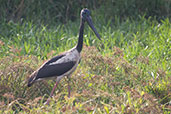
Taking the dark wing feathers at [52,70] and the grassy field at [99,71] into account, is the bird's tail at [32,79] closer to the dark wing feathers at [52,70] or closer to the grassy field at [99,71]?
the dark wing feathers at [52,70]

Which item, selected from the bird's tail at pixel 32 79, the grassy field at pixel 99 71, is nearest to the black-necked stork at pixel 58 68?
the bird's tail at pixel 32 79

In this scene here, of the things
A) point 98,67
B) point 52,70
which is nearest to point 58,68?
point 52,70

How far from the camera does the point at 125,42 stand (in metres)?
7.06

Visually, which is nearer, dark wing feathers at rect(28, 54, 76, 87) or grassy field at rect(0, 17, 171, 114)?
grassy field at rect(0, 17, 171, 114)

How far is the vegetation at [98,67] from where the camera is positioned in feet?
13.5

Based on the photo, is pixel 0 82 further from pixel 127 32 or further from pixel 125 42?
pixel 127 32

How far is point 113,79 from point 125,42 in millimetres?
1881

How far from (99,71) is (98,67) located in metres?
0.10

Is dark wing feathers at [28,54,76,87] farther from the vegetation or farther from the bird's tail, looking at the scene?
the vegetation

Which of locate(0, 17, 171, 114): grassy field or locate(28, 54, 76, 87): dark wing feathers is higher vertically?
locate(28, 54, 76, 87): dark wing feathers

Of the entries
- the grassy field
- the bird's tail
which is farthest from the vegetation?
the bird's tail

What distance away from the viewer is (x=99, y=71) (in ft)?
18.2

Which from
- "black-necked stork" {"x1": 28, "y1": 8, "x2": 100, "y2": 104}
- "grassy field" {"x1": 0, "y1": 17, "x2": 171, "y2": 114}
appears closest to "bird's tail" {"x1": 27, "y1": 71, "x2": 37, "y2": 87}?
"black-necked stork" {"x1": 28, "y1": 8, "x2": 100, "y2": 104}

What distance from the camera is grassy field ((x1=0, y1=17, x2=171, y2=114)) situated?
4.07 meters
